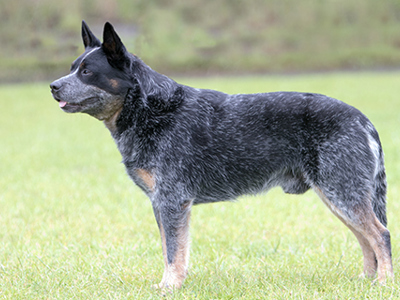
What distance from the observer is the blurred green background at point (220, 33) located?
2819 centimetres

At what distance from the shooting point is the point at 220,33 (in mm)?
36062

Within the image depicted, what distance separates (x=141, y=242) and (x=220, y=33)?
1266 inches

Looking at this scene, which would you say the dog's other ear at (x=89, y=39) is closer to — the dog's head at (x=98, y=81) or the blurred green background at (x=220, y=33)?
the dog's head at (x=98, y=81)

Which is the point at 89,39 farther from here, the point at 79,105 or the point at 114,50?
the point at 79,105

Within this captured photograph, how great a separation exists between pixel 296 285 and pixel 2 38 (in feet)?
95.1

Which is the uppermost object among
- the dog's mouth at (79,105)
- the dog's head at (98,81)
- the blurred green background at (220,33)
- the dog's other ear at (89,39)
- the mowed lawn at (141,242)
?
the dog's other ear at (89,39)

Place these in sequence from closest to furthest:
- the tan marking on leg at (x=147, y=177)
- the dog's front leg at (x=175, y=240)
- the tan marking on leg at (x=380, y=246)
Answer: the tan marking on leg at (x=380, y=246) → the dog's front leg at (x=175, y=240) → the tan marking on leg at (x=147, y=177)

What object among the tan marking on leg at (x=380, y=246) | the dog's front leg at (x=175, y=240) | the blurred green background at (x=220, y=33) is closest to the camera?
the tan marking on leg at (x=380, y=246)

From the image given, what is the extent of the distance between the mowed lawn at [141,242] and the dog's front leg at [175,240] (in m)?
0.14

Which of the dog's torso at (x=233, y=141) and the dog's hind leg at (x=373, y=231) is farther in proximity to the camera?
the dog's torso at (x=233, y=141)

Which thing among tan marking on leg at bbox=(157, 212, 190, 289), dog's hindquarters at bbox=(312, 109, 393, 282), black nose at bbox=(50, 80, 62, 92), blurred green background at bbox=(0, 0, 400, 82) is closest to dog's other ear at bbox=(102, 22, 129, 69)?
black nose at bbox=(50, 80, 62, 92)

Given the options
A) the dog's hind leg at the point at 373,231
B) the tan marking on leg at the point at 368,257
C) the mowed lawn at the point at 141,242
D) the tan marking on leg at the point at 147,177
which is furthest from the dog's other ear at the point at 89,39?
the tan marking on leg at the point at 368,257

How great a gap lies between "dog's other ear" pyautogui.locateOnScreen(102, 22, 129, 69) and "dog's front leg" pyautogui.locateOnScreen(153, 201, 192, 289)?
1.13 meters

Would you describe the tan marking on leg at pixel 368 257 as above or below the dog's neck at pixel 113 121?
below
